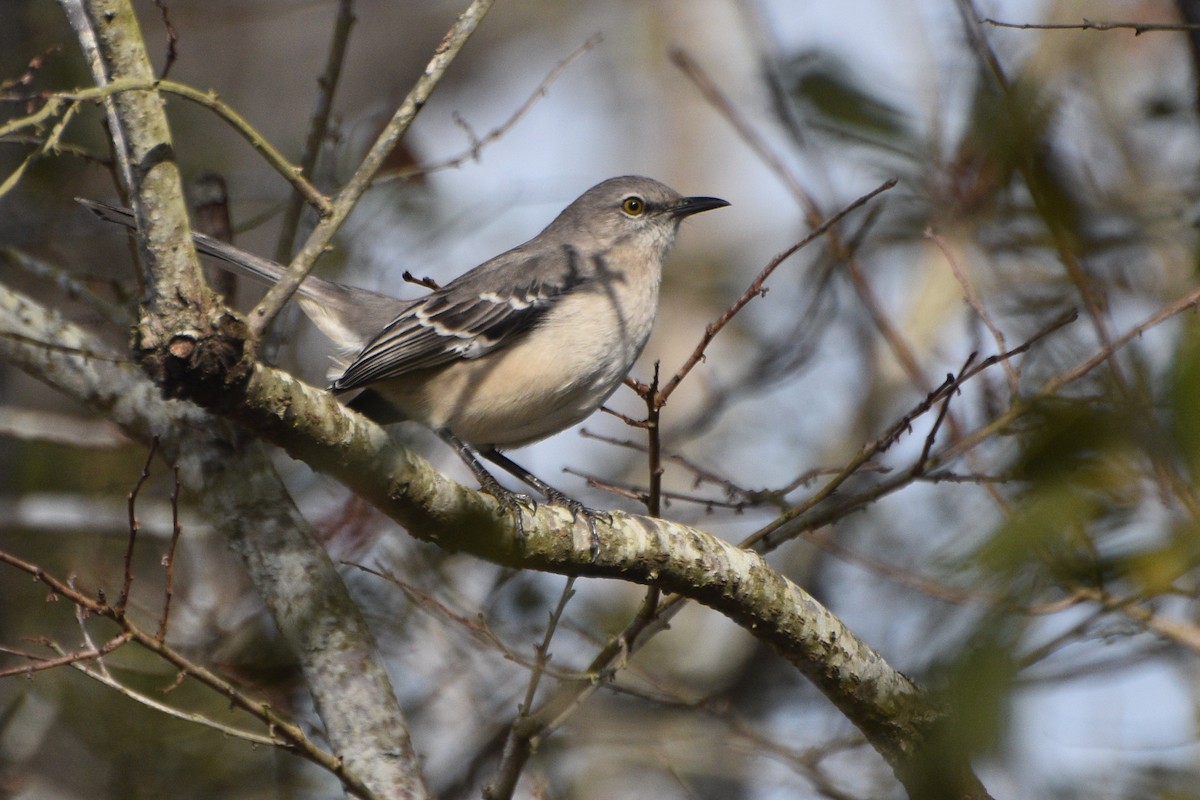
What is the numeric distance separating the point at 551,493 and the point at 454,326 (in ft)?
2.74

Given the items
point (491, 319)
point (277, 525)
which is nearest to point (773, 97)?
point (491, 319)

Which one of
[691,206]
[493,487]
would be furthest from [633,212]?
[493,487]

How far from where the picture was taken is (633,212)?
564cm

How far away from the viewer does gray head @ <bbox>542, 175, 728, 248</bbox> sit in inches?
218

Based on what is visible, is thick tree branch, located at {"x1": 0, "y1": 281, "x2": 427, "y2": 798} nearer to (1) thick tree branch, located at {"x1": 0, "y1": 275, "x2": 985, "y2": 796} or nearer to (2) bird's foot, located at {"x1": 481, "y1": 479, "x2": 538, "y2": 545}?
(1) thick tree branch, located at {"x1": 0, "y1": 275, "x2": 985, "y2": 796}

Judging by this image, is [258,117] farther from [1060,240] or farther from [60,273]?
[1060,240]

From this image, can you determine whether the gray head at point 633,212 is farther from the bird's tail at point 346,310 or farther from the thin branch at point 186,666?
the thin branch at point 186,666

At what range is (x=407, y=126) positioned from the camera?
10.2 ft

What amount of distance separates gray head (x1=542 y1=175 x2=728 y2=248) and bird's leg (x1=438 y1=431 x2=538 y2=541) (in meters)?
1.38

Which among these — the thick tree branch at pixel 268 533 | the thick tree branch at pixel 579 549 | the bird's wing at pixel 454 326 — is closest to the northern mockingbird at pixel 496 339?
the bird's wing at pixel 454 326

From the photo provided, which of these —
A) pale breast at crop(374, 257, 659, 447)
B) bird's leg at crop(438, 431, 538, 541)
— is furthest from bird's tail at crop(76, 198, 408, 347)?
bird's leg at crop(438, 431, 538, 541)

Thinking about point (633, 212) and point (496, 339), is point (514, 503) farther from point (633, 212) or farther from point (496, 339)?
point (633, 212)

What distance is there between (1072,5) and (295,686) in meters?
5.36

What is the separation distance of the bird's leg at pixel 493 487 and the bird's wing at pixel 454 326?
0.34 metres
